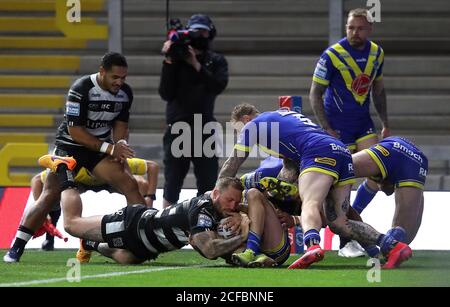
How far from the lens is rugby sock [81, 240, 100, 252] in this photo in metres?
10.7

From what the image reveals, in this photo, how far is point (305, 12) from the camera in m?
18.9

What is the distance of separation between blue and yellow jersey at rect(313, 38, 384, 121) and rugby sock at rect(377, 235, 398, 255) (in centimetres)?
248

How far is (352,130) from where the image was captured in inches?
489

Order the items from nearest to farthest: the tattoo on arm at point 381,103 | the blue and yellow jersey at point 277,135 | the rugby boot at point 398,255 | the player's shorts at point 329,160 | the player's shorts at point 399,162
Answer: the rugby boot at point 398,255, the player's shorts at point 329,160, the blue and yellow jersey at point 277,135, the player's shorts at point 399,162, the tattoo on arm at point 381,103

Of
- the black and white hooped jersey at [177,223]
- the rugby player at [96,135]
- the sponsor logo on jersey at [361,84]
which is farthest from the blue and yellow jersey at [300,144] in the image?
the sponsor logo on jersey at [361,84]

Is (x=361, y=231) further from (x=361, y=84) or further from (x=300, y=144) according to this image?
(x=361, y=84)

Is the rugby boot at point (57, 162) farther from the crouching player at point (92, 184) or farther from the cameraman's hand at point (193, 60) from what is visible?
the cameraman's hand at point (193, 60)

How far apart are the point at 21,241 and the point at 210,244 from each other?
6.71 ft

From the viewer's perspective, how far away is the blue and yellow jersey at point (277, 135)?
1028 centimetres

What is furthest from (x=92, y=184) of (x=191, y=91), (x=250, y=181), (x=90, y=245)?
(x=191, y=91)

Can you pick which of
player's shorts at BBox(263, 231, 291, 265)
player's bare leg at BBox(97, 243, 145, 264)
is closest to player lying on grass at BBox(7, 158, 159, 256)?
player's bare leg at BBox(97, 243, 145, 264)

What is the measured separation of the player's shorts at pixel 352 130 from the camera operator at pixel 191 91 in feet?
5.58
